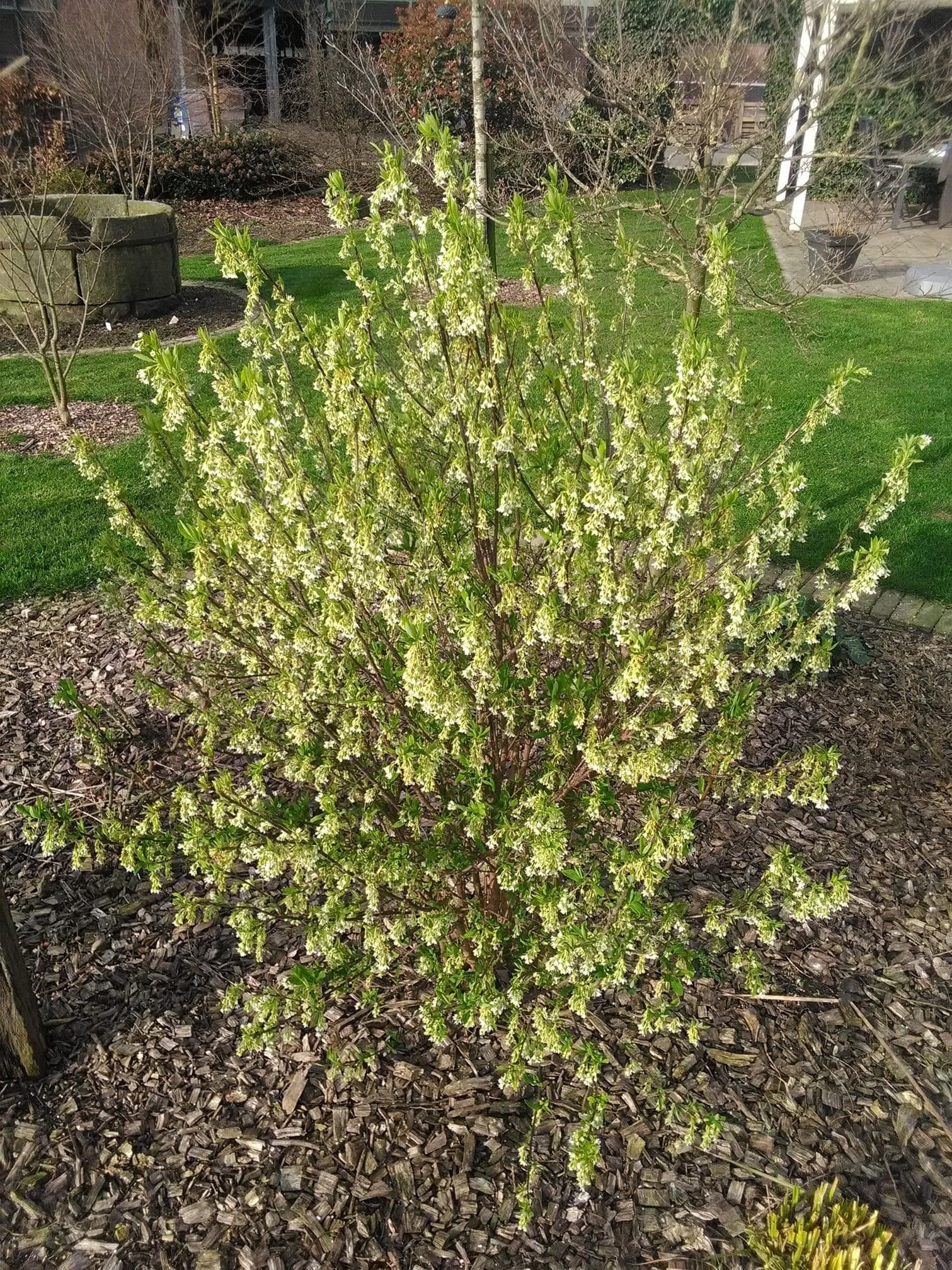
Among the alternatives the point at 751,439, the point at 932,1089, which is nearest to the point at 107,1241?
the point at 932,1089

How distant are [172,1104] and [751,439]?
250 inches

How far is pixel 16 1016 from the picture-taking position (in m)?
2.79

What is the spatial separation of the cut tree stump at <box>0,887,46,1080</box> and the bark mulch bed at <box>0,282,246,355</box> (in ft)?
26.6

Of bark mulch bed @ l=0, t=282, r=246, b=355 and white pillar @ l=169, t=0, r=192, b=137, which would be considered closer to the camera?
bark mulch bed @ l=0, t=282, r=246, b=355

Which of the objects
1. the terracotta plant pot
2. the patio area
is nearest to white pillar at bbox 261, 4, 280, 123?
the patio area

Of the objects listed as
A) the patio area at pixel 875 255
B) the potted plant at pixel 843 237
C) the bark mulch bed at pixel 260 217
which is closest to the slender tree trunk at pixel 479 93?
the potted plant at pixel 843 237

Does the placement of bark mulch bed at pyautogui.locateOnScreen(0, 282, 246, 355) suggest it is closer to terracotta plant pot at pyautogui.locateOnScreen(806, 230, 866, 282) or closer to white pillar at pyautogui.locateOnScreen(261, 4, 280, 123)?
terracotta plant pot at pyautogui.locateOnScreen(806, 230, 866, 282)

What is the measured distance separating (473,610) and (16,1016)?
6.02 ft

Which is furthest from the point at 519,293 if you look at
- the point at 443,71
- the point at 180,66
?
the point at 180,66

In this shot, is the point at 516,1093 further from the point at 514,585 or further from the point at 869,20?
the point at 869,20

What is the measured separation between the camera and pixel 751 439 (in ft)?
24.9

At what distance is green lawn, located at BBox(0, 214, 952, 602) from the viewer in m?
5.93

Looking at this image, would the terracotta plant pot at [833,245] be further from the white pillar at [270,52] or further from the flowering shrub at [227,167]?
the white pillar at [270,52]

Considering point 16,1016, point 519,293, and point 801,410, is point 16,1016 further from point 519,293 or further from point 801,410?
point 519,293
